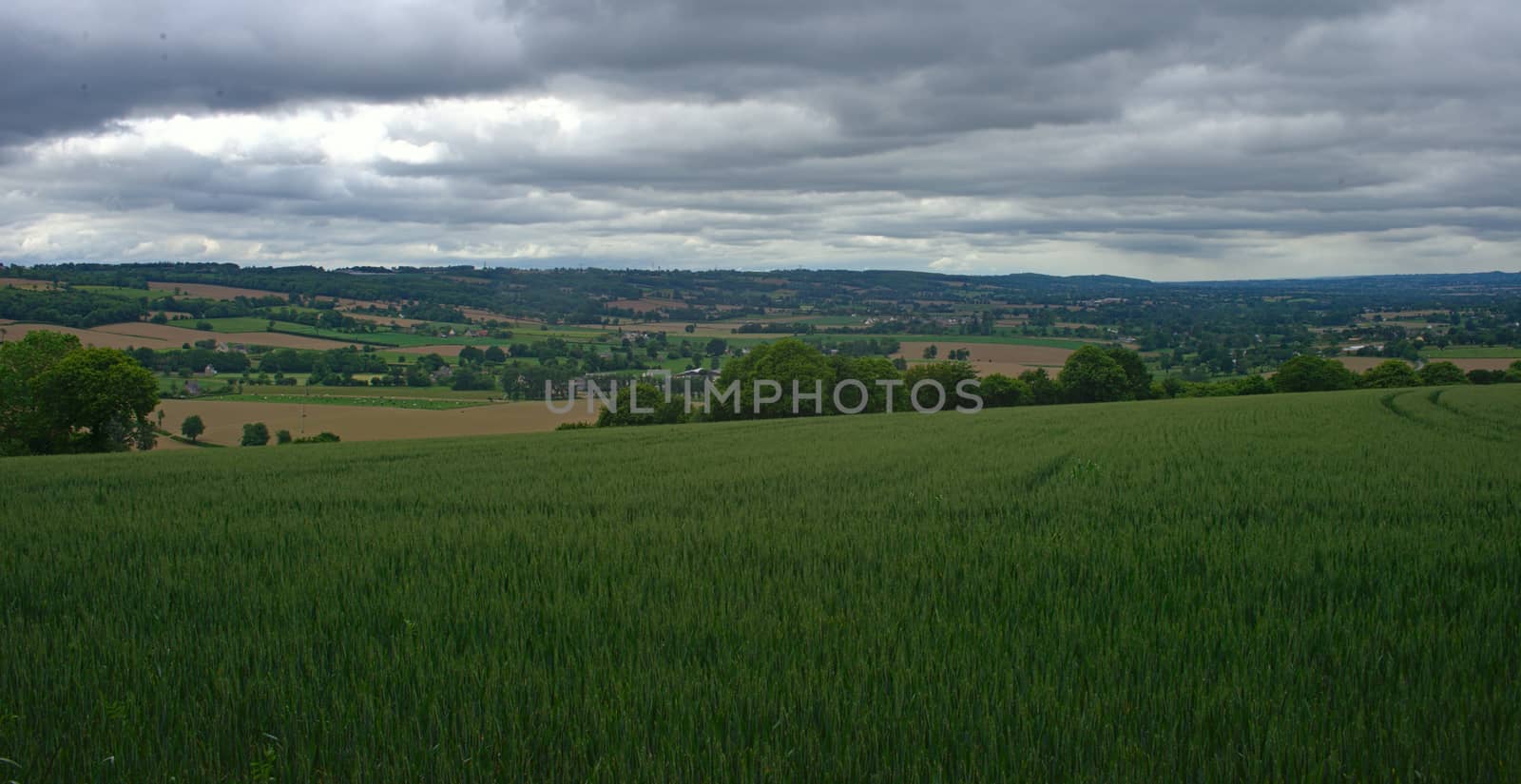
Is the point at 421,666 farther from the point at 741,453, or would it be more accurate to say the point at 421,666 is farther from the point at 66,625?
the point at 741,453

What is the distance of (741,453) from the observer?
2059cm

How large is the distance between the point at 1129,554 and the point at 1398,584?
189 cm

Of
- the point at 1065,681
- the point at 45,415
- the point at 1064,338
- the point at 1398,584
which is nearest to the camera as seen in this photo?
the point at 1065,681

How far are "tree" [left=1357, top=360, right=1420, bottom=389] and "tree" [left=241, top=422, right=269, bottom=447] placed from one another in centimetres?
7815

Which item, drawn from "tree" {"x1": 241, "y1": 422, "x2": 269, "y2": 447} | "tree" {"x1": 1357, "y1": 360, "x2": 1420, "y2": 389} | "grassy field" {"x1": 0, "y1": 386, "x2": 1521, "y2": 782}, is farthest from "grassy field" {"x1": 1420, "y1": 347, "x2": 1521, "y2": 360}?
"tree" {"x1": 241, "y1": 422, "x2": 269, "y2": 447}

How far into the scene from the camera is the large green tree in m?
45.4

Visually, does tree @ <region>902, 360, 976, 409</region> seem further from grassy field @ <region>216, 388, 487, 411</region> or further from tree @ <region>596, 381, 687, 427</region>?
grassy field @ <region>216, 388, 487, 411</region>

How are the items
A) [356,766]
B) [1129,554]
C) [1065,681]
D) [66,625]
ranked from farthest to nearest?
[1129,554] < [66,625] < [1065,681] < [356,766]

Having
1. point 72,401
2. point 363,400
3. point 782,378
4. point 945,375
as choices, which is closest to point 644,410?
point 782,378

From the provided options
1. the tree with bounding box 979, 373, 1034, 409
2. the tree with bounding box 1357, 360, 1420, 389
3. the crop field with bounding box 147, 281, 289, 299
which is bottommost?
the tree with bounding box 979, 373, 1034, 409

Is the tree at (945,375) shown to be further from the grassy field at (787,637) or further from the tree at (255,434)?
the grassy field at (787,637)

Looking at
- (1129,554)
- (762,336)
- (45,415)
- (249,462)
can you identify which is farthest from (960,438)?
(762,336)

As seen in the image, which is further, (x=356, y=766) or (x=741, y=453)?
(x=741, y=453)

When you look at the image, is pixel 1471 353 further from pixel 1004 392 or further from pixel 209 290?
pixel 209 290
